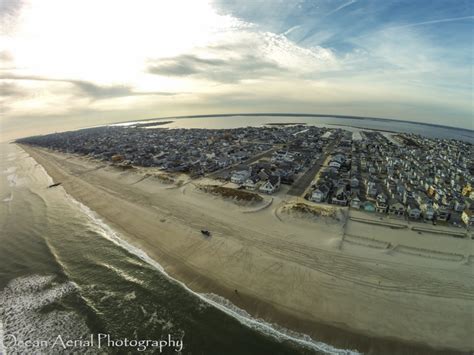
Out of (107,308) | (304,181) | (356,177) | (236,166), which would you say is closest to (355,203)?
(304,181)

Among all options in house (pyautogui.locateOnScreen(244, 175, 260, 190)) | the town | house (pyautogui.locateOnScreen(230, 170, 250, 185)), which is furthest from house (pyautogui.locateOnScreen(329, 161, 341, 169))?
house (pyautogui.locateOnScreen(230, 170, 250, 185))

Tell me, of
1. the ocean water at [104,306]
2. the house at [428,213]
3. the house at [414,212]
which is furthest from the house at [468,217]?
the ocean water at [104,306]

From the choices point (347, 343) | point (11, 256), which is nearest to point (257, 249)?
point (347, 343)

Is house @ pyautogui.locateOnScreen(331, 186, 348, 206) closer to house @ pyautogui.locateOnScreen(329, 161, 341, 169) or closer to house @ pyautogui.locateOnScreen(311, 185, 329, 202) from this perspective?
house @ pyautogui.locateOnScreen(311, 185, 329, 202)

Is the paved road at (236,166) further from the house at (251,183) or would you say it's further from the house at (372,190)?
the house at (372,190)

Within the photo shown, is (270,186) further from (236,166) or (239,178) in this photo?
(236,166)

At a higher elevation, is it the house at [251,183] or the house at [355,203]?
the house at [251,183]
